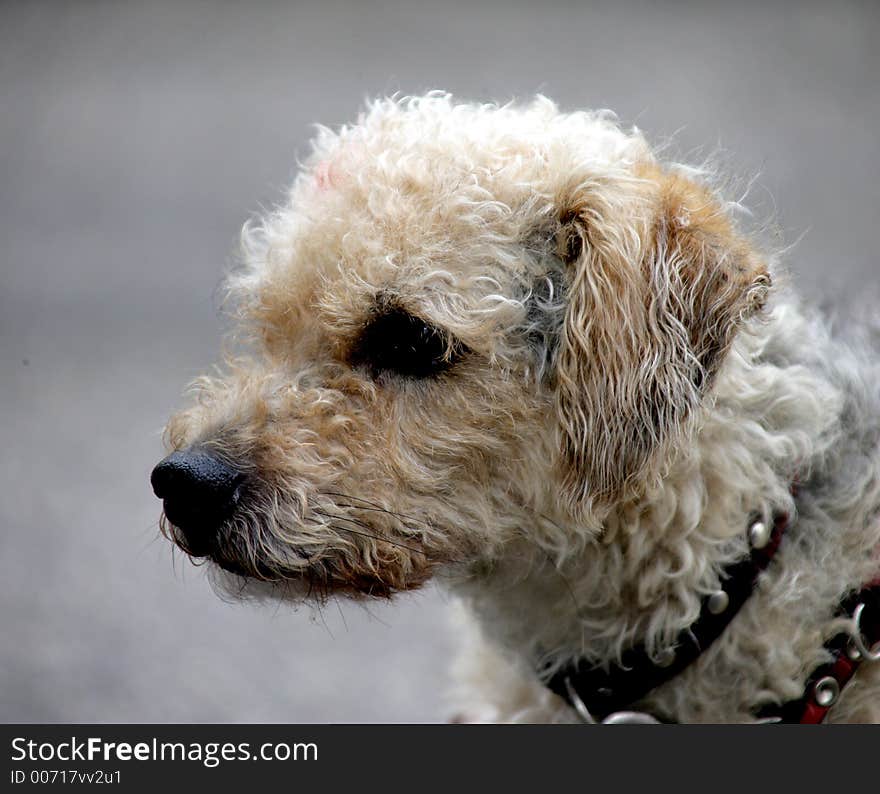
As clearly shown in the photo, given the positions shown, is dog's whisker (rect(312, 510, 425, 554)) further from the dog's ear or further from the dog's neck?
the dog's ear

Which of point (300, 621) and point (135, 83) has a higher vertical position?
point (135, 83)

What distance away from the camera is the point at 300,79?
12.1 meters

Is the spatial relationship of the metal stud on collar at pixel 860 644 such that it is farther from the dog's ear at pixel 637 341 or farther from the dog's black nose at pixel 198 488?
the dog's black nose at pixel 198 488

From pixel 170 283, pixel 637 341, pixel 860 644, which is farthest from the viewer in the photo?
pixel 170 283

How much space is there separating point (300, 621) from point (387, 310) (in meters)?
3.67

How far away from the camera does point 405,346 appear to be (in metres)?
2.87

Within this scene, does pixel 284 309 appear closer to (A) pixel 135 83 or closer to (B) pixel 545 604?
(B) pixel 545 604

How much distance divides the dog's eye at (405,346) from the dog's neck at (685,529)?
481 mm

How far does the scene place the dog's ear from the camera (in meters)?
2.78

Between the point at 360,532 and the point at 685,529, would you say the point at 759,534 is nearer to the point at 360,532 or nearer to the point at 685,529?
the point at 685,529

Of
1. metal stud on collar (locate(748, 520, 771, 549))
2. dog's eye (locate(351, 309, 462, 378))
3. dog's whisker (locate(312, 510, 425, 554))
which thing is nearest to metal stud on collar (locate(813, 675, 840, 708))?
metal stud on collar (locate(748, 520, 771, 549))

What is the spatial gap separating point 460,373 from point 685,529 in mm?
692

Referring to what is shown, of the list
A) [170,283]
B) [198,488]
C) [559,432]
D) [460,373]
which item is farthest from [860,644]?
[170,283]
